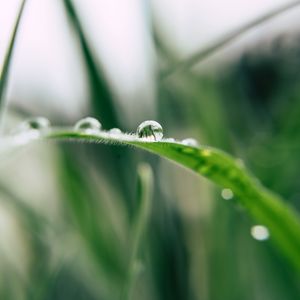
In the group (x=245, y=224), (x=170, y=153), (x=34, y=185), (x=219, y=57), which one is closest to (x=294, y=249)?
(x=170, y=153)

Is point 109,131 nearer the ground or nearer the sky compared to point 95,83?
nearer the ground

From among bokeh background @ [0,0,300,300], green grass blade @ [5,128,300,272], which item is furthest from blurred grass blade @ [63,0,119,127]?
green grass blade @ [5,128,300,272]

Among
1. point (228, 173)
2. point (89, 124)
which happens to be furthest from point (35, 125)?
point (228, 173)

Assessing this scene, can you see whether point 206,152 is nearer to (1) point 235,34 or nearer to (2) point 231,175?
(2) point 231,175

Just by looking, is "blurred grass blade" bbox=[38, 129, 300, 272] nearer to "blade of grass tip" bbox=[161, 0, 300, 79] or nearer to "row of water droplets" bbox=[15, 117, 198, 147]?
"row of water droplets" bbox=[15, 117, 198, 147]

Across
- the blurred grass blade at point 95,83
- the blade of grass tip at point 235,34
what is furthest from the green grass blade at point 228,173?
the blurred grass blade at point 95,83

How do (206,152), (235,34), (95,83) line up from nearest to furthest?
(206,152) < (235,34) < (95,83)
